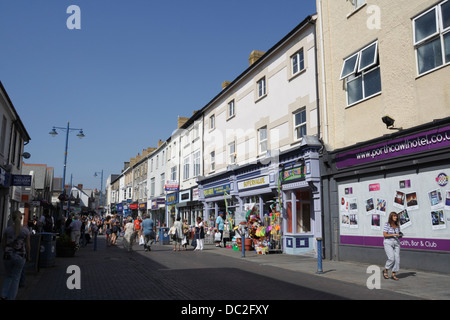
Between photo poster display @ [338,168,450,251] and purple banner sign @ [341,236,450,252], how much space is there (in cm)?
3

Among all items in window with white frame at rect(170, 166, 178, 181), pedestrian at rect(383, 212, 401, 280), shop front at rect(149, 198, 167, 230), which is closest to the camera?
pedestrian at rect(383, 212, 401, 280)

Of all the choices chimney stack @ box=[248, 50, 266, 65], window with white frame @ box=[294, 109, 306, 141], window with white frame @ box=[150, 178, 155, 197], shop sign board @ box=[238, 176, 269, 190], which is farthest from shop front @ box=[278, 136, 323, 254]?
window with white frame @ box=[150, 178, 155, 197]

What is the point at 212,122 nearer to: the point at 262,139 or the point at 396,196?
the point at 262,139

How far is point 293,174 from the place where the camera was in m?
16.8

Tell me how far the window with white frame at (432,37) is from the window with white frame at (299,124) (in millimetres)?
6077

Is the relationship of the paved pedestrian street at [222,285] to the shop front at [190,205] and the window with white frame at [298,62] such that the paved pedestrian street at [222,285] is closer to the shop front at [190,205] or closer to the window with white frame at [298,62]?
the window with white frame at [298,62]

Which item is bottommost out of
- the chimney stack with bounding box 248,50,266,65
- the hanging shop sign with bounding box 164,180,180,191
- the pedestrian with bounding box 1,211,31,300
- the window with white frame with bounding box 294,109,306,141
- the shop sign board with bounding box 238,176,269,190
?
the pedestrian with bounding box 1,211,31,300

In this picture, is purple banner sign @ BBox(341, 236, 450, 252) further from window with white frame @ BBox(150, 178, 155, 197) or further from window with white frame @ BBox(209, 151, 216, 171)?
window with white frame @ BBox(150, 178, 155, 197)

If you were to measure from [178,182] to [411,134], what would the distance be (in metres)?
25.7

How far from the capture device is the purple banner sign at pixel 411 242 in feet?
34.0

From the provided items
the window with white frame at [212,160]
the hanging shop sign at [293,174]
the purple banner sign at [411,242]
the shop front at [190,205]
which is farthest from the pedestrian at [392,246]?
the shop front at [190,205]

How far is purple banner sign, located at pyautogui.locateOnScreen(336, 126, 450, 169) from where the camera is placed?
34.3 ft
